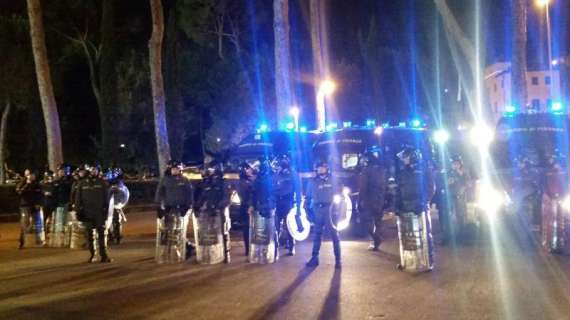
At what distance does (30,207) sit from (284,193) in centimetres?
643

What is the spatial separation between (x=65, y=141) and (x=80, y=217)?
2832cm

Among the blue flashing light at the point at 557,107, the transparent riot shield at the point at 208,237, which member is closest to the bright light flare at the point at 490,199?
the blue flashing light at the point at 557,107

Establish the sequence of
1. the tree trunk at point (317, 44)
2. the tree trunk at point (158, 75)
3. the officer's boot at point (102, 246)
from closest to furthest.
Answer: the officer's boot at point (102, 246), the tree trunk at point (158, 75), the tree trunk at point (317, 44)

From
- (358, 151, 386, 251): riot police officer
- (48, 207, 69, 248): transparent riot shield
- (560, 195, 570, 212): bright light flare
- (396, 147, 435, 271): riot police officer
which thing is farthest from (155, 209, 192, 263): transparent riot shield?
(560, 195, 570, 212): bright light flare

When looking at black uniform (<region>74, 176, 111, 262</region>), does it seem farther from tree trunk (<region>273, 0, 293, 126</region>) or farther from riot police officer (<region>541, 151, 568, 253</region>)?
tree trunk (<region>273, 0, 293, 126</region>)

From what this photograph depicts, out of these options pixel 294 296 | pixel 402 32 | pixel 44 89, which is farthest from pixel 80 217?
pixel 402 32

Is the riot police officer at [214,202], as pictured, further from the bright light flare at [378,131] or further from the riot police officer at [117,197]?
the bright light flare at [378,131]

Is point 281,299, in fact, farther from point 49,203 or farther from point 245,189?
point 49,203

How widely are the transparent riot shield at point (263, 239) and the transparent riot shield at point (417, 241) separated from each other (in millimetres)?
2406

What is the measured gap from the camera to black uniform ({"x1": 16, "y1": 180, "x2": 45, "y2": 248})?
16.1m

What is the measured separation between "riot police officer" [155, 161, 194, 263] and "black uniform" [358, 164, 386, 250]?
12.0ft

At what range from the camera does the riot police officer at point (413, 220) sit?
11.2 m

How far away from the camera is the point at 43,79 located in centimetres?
2397

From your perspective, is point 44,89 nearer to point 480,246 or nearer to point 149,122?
point 149,122
